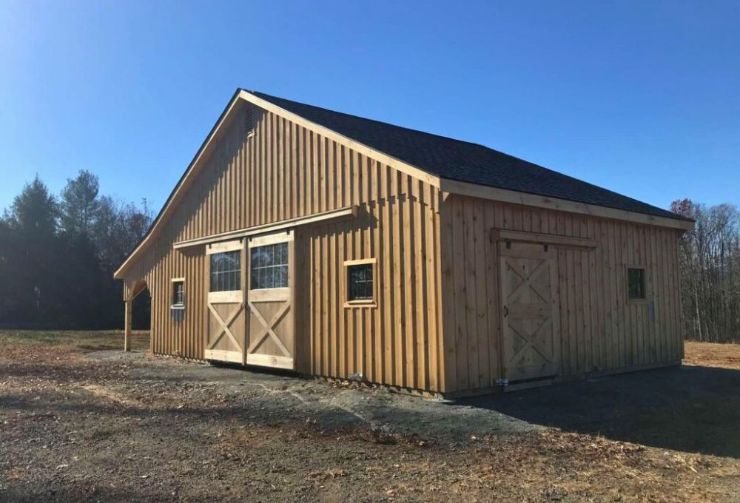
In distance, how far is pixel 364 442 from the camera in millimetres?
→ 6297

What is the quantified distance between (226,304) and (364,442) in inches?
302

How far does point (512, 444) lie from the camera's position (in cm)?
620

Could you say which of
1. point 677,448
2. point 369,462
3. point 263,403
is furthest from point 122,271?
point 677,448

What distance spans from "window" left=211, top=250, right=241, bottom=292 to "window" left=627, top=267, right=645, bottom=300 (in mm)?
8049

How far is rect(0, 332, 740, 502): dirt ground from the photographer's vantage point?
477 centimetres

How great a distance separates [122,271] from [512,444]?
1555 cm

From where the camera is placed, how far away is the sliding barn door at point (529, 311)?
9.04m

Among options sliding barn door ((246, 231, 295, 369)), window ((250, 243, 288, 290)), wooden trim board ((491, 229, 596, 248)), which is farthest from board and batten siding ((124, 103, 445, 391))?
wooden trim board ((491, 229, 596, 248))

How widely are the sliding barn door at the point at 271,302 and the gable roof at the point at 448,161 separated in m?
2.58

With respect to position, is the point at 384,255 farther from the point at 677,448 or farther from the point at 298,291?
the point at 677,448

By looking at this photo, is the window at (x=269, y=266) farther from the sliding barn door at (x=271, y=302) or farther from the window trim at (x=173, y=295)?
the window trim at (x=173, y=295)

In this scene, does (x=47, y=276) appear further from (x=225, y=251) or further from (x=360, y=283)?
(x=360, y=283)

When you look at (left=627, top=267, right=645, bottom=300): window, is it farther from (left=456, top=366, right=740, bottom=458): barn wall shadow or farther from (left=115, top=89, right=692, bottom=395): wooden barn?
(left=456, top=366, right=740, bottom=458): barn wall shadow

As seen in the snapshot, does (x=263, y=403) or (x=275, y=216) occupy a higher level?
(x=275, y=216)
